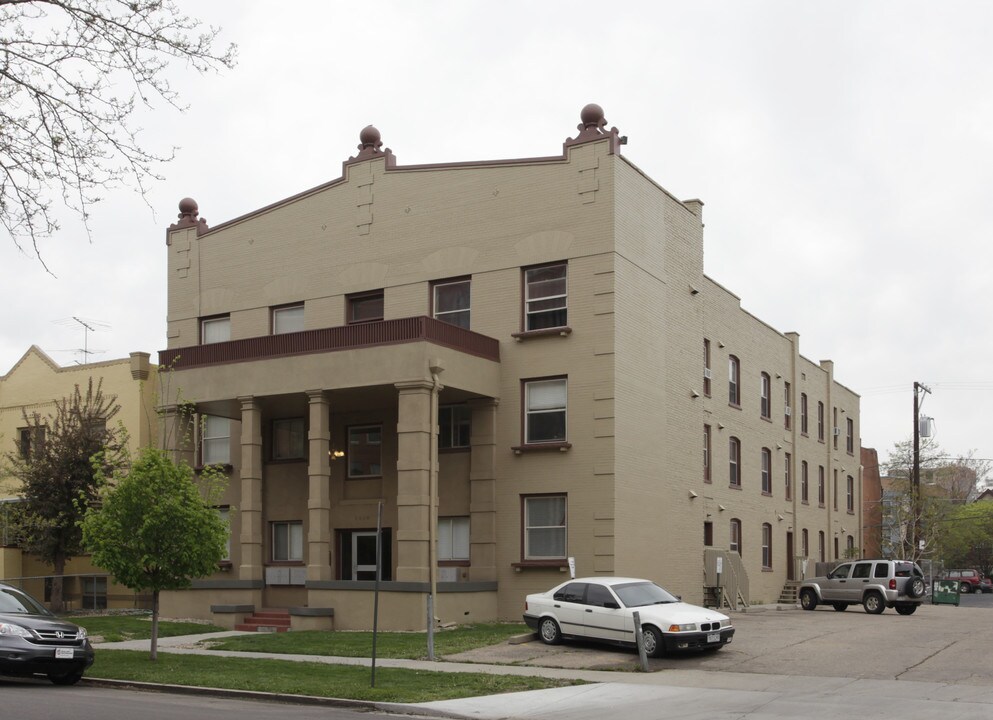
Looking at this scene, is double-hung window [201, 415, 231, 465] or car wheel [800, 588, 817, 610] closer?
double-hung window [201, 415, 231, 465]

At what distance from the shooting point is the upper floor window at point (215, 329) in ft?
119

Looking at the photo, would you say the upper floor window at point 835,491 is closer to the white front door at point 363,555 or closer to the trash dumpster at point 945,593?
the trash dumpster at point 945,593

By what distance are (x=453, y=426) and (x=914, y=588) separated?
1432cm

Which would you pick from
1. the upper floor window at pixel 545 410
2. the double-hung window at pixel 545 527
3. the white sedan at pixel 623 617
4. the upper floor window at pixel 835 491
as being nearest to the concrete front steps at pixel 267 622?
the double-hung window at pixel 545 527

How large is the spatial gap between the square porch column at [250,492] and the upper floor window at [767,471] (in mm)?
19683

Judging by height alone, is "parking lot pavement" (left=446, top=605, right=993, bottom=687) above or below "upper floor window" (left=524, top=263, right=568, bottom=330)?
below

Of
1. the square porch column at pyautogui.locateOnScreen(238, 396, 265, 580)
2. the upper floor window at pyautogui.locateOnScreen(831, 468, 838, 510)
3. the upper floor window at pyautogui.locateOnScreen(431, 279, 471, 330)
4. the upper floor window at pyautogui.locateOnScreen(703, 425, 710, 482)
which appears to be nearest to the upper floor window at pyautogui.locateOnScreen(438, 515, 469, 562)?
the square porch column at pyautogui.locateOnScreen(238, 396, 265, 580)

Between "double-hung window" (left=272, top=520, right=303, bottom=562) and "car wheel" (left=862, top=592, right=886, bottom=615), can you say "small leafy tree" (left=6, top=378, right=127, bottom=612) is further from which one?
"car wheel" (left=862, top=592, right=886, bottom=615)

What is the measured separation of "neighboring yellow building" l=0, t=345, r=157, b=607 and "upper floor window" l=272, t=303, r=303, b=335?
4.05 meters

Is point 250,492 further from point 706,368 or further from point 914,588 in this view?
point 914,588

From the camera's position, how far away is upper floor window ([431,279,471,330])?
32.1m

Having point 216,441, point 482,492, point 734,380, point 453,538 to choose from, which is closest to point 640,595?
point 482,492

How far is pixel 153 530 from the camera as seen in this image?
21.5 meters

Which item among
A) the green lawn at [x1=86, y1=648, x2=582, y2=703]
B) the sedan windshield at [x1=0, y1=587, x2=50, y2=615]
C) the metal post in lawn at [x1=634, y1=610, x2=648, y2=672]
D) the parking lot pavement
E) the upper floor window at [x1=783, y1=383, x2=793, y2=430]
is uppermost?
the upper floor window at [x1=783, y1=383, x2=793, y2=430]
